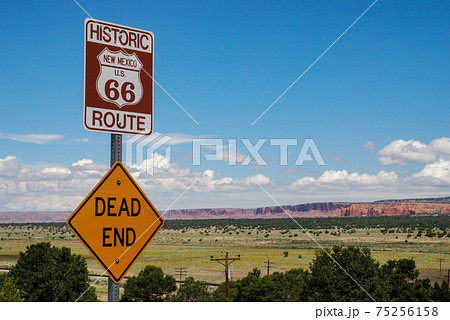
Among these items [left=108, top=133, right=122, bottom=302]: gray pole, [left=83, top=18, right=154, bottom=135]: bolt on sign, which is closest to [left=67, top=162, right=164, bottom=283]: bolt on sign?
[left=108, top=133, right=122, bottom=302]: gray pole

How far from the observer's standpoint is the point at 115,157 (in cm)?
620

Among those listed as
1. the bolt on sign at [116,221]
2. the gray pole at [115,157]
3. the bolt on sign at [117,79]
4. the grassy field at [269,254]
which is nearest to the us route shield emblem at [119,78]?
the bolt on sign at [117,79]

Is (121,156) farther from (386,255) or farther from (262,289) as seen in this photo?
(386,255)

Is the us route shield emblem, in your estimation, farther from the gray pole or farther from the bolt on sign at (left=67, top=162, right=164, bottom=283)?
the bolt on sign at (left=67, top=162, right=164, bottom=283)

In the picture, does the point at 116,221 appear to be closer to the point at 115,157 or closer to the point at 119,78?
the point at 115,157

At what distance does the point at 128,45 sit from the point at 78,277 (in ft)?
107

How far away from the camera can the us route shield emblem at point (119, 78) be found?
20.4 feet

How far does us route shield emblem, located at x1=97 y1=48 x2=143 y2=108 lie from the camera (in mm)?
6207

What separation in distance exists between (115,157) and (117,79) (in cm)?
115

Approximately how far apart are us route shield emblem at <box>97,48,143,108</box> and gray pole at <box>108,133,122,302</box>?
0.49m
